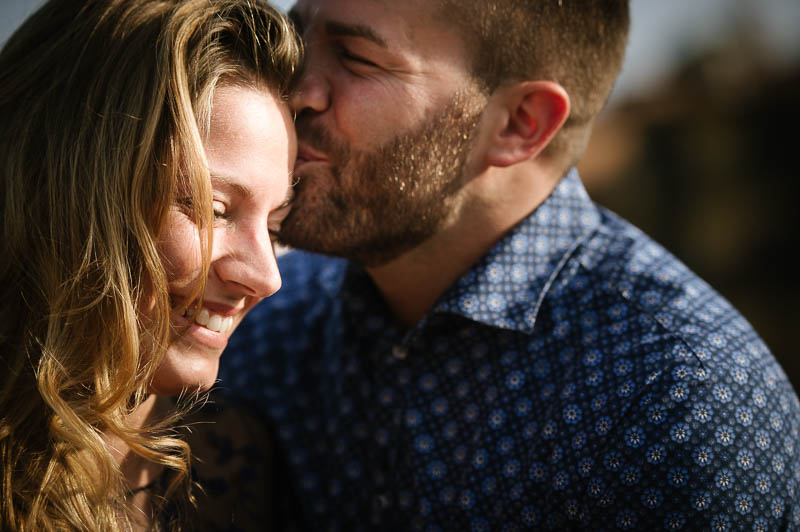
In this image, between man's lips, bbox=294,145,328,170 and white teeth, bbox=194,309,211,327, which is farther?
man's lips, bbox=294,145,328,170

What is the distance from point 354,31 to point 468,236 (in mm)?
770

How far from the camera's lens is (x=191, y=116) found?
150 cm

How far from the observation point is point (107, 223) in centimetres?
148

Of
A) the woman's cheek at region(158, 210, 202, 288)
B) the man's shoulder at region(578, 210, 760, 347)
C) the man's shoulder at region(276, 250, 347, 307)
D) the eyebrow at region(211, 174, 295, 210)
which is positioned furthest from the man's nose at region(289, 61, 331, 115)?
the man's shoulder at region(578, 210, 760, 347)

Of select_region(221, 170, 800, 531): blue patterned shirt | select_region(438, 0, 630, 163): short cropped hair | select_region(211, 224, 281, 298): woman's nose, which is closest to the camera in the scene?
select_region(211, 224, 281, 298): woman's nose

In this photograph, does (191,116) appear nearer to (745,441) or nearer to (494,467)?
(494,467)

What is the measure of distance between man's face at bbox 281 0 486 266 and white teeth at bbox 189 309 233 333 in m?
0.49

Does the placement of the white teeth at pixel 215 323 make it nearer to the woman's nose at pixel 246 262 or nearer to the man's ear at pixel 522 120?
the woman's nose at pixel 246 262

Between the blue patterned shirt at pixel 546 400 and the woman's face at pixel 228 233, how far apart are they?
2.46 ft

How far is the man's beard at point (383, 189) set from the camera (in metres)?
2.15

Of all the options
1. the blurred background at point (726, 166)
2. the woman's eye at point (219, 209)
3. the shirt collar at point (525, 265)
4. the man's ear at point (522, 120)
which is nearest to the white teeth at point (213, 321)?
the woman's eye at point (219, 209)

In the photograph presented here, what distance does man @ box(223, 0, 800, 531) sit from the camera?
185 cm

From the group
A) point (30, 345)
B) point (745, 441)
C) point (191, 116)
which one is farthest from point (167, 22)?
point (745, 441)

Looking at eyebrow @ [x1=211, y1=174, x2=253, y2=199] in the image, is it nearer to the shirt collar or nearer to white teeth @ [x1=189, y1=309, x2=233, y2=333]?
white teeth @ [x1=189, y1=309, x2=233, y2=333]
